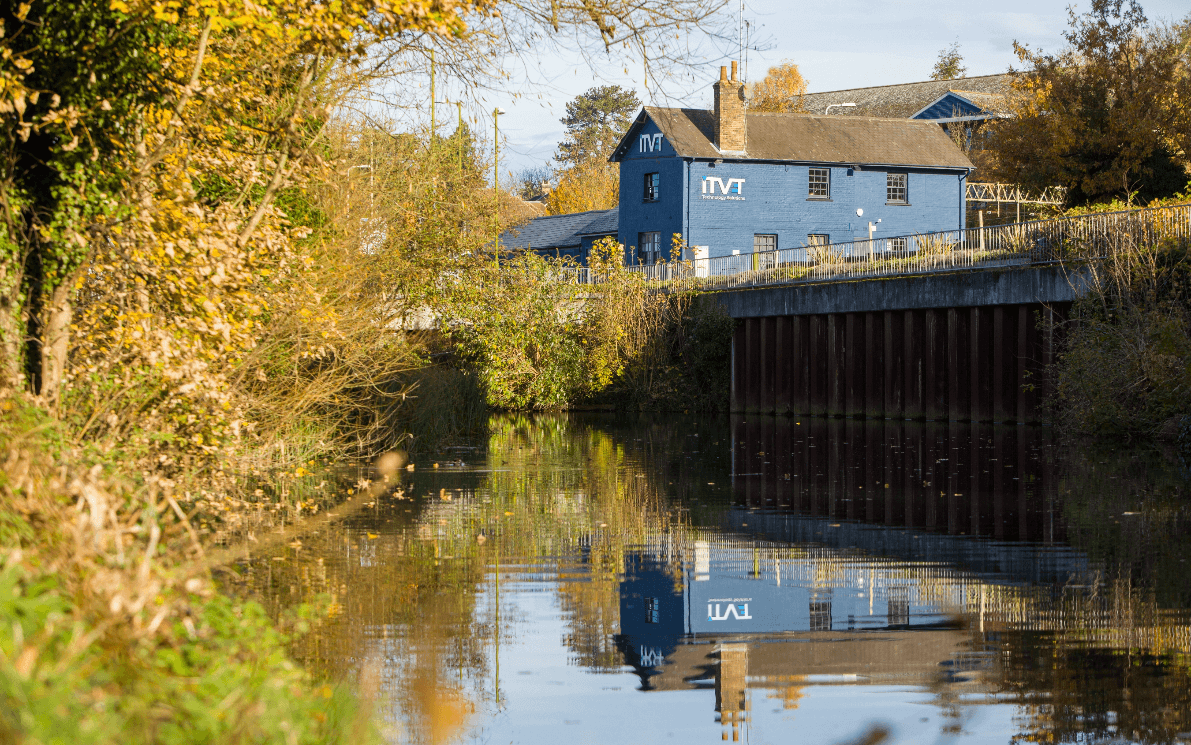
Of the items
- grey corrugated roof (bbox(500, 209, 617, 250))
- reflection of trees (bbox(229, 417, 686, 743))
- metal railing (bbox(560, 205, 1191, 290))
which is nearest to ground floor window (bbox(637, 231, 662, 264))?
grey corrugated roof (bbox(500, 209, 617, 250))

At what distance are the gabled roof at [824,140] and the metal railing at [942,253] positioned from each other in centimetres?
1072

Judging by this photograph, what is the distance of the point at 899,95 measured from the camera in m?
82.1

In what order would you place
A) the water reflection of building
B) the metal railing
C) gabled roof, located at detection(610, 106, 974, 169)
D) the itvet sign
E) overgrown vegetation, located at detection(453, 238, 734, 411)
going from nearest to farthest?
the water reflection of building, the metal railing, overgrown vegetation, located at detection(453, 238, 734, 411), the itvet sign, gabled roof, located at detection(610, 106, 974, 169)

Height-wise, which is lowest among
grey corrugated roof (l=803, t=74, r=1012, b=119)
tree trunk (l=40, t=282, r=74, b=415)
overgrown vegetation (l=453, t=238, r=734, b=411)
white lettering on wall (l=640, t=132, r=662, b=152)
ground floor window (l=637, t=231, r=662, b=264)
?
tree trunk (l=40, t=282, r=74, b=415)

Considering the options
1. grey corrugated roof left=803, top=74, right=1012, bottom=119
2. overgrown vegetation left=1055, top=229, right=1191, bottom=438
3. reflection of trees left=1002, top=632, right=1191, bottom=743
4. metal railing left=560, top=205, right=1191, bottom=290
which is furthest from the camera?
grey corrugated roof left=803, top=74, right=1012, bottom=119

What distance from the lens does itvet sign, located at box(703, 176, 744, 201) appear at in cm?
4803

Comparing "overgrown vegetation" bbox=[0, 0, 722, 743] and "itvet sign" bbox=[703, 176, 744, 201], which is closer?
"overgrown vegetation" bbox=[0, 0, 722, 743]

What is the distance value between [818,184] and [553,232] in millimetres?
16635

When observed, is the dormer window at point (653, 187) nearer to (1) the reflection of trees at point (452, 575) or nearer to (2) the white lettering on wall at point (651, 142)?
(2) the white lettering on wall at point (651, 142)

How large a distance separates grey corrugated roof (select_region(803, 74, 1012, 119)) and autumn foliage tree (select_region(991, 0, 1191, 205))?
3138cm

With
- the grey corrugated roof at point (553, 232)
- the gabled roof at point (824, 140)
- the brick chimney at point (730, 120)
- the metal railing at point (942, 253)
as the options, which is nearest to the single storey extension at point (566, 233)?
the grey corrugated roof at point (553, 232)

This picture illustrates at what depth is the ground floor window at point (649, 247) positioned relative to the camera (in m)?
49.7

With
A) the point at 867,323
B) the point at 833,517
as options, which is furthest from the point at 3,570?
the point at 867,323

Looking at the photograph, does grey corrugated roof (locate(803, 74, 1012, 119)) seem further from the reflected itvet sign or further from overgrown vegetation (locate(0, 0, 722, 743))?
the reflected itvet sign
